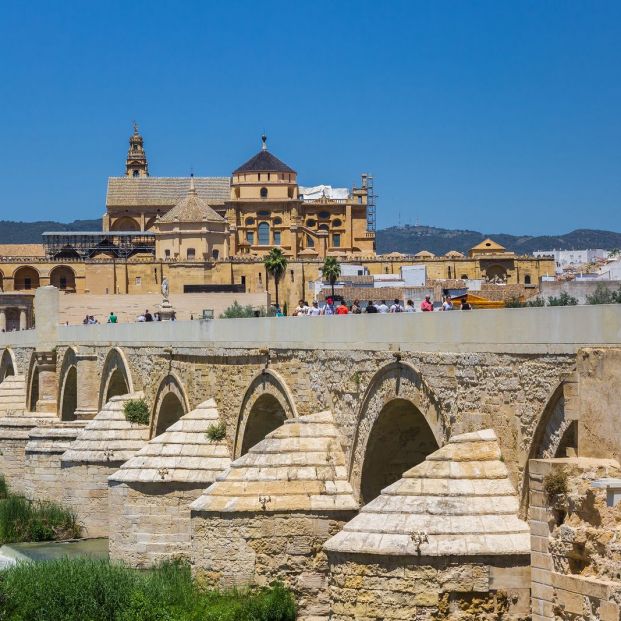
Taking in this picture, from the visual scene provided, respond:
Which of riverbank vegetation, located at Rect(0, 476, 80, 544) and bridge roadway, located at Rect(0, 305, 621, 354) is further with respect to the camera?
riverbank vegetation, located at Rect(0, 476, 80, 544)

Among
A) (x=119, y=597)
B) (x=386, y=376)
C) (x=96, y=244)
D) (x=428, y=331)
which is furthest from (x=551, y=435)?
(x=96, y=244)

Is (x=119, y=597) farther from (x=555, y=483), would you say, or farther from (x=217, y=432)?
(x=555, y=483)

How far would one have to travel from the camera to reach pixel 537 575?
10875mm

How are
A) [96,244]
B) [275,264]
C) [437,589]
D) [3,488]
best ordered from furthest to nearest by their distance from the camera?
1. [96,244]
2. [275,264]
3. [3,488]
4. [437,589]

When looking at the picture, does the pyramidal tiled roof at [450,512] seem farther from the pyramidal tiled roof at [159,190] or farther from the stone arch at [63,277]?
the pyramidal tiled roof at [159,190]

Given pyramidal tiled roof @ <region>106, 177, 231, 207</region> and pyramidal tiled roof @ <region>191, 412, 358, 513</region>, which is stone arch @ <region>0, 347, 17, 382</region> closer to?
pyramidal tiled roof @ <region>191, 412, 358, 513</region>

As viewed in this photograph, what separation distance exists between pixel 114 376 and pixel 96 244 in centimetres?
6289

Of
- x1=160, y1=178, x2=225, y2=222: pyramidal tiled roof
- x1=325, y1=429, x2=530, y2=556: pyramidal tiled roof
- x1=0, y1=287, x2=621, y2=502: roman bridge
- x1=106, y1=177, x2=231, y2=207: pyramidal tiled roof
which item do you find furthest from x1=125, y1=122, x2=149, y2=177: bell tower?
x1=325, y1=429, x2=530, y2=556: pyramidal tiled roof

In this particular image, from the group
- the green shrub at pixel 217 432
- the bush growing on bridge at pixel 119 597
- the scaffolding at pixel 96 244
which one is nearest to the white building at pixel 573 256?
the scaffolding at pixel 96 244

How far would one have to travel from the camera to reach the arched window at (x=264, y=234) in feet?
299

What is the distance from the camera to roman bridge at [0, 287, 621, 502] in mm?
11680

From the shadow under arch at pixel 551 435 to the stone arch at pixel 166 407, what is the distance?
45.4ft

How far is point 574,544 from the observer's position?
404 inches

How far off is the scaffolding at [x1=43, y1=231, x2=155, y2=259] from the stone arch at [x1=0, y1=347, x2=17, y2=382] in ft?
145
